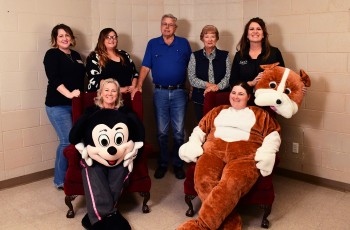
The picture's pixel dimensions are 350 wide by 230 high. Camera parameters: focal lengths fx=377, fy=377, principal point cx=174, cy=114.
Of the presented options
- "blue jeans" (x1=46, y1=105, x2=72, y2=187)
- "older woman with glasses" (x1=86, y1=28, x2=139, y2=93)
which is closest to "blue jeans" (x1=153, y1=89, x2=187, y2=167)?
"older woman with glasses" (x1=86, y1=28, x2=139, y2=93)

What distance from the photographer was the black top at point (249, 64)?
10.3 ft

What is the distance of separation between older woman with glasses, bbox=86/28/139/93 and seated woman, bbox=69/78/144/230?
1.75 feet

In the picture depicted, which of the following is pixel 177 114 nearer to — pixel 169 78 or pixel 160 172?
pixel 169 78

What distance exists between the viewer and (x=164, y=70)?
359cm

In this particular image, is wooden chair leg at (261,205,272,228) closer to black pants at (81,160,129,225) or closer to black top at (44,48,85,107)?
black pants at (81,160,129,225)

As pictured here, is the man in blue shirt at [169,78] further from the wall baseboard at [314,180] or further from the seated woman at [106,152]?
the wall baseboard at [314,180]

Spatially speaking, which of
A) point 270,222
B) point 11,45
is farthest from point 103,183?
point 11,45

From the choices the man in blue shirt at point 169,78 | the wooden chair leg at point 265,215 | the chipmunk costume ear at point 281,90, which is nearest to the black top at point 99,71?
the man in blue shirt at point 169,78

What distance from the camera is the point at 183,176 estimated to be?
371 cm

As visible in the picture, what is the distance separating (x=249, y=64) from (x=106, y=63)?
1.25m

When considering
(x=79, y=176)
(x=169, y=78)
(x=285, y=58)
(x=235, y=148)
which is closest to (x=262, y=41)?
(x=285, y=58)

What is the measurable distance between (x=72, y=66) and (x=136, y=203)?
1321 mm

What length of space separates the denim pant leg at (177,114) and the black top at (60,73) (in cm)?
89

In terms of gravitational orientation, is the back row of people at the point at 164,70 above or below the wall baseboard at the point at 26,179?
above
